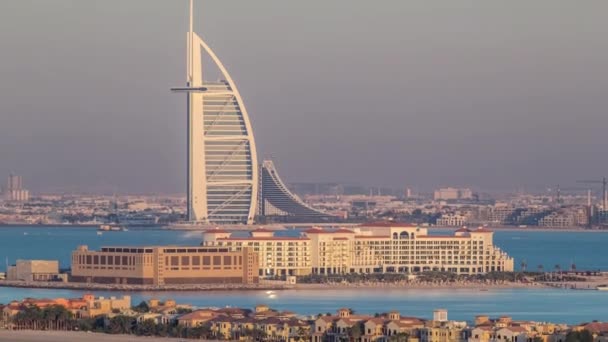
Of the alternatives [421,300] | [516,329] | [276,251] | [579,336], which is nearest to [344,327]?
[516,329]

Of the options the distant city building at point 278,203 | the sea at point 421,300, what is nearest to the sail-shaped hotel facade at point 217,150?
the distant city building at point 278,203

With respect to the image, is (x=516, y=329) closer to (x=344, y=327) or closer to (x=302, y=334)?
(x=344, y=327)

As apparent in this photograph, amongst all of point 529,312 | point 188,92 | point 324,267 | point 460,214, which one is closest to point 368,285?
point 324,267

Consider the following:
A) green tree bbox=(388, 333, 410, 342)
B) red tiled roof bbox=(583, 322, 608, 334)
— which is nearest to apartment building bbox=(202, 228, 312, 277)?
red tiled roof bbox=(583, 322, 608, 334)

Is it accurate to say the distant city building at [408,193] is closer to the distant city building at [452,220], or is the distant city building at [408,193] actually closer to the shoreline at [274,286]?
the distant city building at [452,220]

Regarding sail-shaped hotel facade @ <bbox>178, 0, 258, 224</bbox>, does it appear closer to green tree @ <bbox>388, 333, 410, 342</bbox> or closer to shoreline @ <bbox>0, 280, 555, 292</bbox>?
shoreline @ <bbox>0, 280, 555, 292</bbox>
